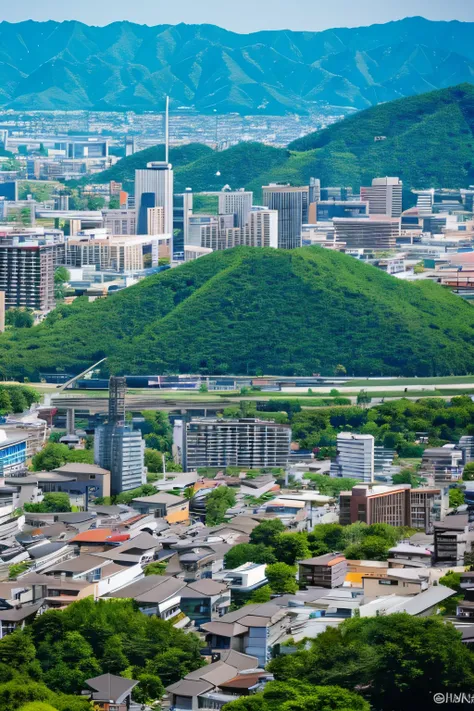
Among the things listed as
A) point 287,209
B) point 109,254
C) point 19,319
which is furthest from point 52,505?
point 287,209

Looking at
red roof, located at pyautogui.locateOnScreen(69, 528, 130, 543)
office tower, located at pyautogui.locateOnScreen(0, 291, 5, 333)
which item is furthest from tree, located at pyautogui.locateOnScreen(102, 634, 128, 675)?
office tower, located at pyautogui.locateOnScreen(0, 291, 5, 333)

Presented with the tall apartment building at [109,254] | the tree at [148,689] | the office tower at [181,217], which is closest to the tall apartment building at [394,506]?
the tree at [148,689]

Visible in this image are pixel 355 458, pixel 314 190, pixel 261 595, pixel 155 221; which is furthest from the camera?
pixel 314 190

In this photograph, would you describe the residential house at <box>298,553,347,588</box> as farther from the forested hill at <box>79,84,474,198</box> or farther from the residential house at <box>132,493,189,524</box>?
the forested hill at <box>79,84,474,198</box>

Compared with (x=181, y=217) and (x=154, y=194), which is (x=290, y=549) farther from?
(x=154, y=194)

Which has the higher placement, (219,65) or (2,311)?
(219,65)
